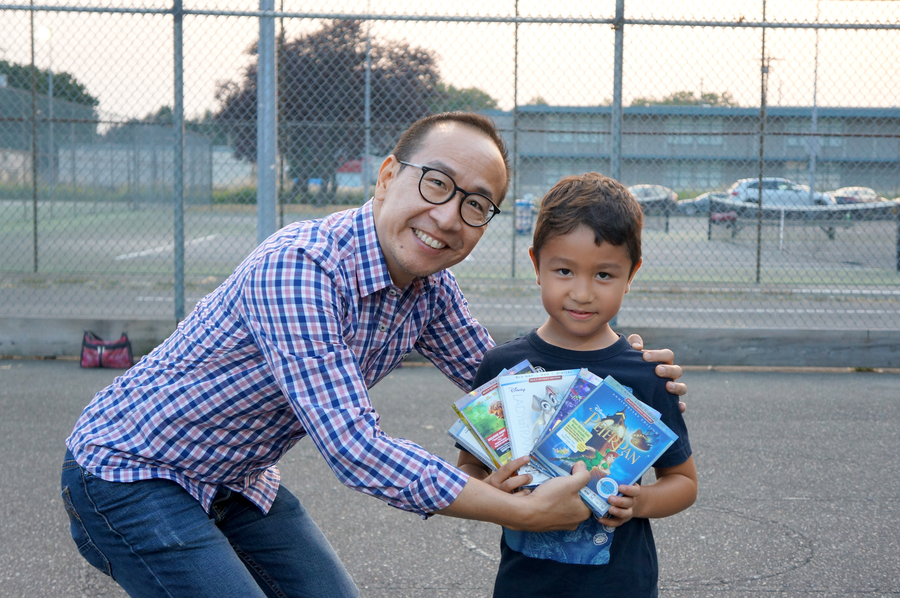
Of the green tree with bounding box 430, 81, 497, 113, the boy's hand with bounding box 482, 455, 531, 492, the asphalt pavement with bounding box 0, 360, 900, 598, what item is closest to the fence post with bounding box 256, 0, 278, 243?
the asphalt pavement with bounding box 0, 360, 900, 598

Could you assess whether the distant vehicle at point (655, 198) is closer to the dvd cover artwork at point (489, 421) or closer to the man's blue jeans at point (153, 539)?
the dvd cover artwork at point (489, 421)

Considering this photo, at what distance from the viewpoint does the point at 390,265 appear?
219cm

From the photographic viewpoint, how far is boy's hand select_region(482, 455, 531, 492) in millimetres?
1839

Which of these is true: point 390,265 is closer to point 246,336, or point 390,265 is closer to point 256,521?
point 246,336

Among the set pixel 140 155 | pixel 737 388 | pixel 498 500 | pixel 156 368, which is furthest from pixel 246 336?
pixel 140 155

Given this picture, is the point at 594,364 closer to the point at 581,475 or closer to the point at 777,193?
the point at 581,475

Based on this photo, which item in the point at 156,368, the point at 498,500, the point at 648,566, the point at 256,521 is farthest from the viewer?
the point at 256,521

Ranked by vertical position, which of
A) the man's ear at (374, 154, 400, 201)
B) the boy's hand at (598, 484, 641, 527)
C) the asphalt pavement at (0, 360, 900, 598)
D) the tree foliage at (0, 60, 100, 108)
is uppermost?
the tree foliage at (0, 60, 100, 108)

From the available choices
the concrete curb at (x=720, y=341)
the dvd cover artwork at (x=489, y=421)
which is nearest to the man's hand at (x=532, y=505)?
the dvd cover artwork at (x=489, y=421)

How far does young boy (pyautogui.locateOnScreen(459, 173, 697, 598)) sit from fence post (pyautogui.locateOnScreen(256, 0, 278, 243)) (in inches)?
180

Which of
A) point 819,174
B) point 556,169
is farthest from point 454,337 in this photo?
point 819,174

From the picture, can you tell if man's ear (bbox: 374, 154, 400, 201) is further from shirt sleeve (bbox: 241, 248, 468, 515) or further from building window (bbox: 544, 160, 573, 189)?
building window (bbox: 544, 160, 573, 189)

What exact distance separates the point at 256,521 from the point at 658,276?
8398 millimetres

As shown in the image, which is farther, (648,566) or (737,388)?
(737,388)
